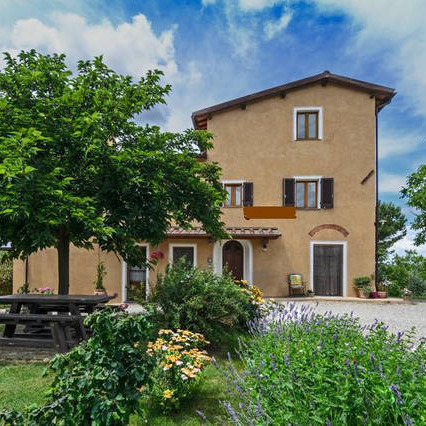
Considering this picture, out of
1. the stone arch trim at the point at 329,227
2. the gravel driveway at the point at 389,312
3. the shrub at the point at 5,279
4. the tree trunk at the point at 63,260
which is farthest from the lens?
the shrub at the point at 5,279

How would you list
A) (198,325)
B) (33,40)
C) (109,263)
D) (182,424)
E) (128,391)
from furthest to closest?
(109,263) → (33,40) → (198,325) → (182,424) → (128,391)

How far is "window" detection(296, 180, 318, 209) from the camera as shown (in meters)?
14.5

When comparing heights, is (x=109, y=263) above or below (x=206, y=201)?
below

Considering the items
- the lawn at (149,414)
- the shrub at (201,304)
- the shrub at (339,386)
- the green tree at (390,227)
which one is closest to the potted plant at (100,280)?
the shrub at (201,304)

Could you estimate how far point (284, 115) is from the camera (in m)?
14.7

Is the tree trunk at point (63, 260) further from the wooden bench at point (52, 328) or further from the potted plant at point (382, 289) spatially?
the potted plant at point (382, 289)

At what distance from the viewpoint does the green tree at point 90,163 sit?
606cm

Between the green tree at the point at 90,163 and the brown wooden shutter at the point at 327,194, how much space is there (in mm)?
Result: 7189

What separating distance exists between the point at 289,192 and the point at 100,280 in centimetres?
899

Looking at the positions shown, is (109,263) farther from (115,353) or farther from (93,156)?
(115,353)

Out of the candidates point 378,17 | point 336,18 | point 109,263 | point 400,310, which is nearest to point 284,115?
point 336,18

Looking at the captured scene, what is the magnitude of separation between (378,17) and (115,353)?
768cm

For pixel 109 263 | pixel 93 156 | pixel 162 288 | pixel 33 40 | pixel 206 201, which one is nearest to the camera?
pixel 162 288

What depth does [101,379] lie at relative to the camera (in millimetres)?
2256
